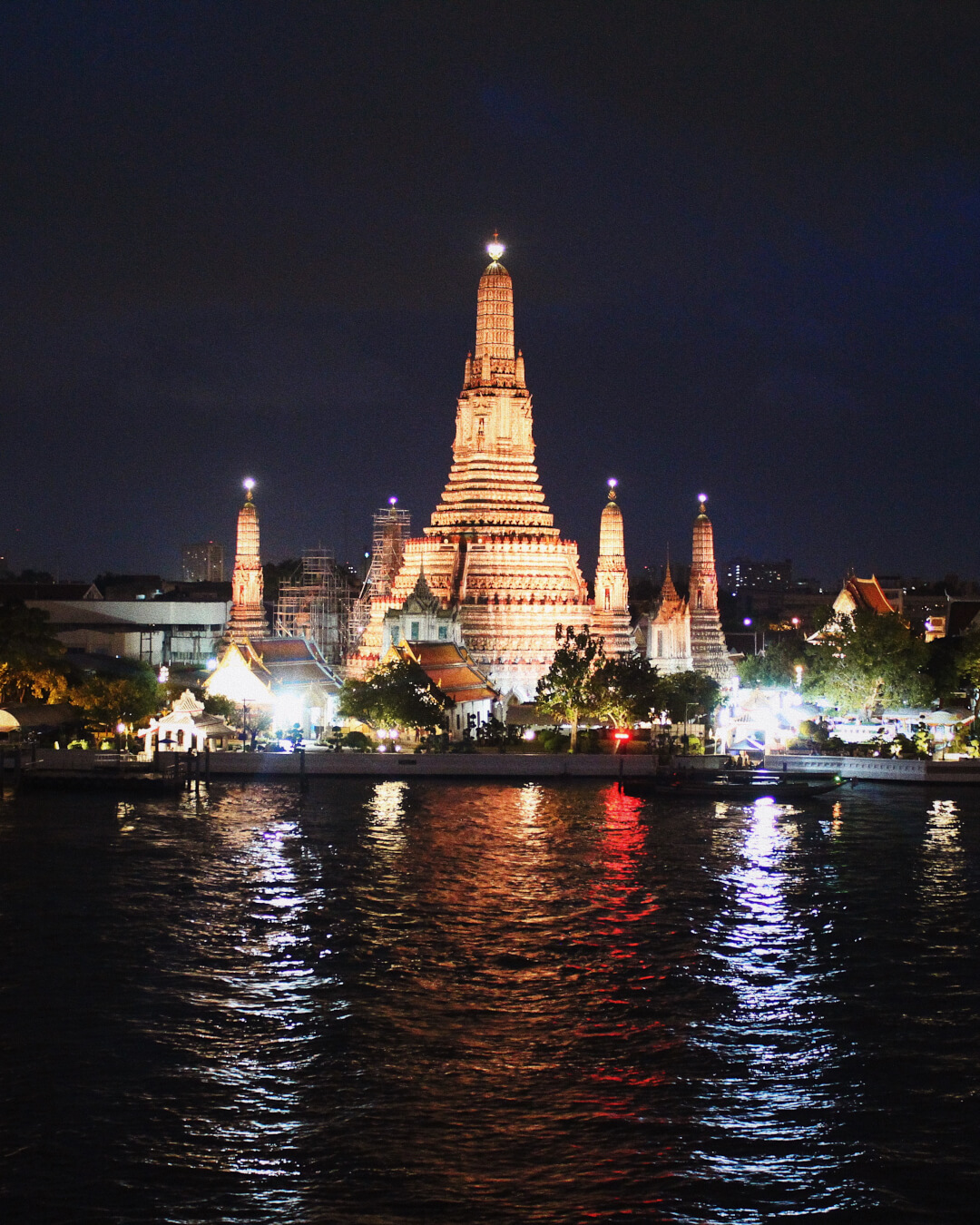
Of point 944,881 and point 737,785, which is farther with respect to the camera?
point 737,785

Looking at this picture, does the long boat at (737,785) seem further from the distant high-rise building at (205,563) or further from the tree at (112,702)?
the distant high-rise building at (205,563)

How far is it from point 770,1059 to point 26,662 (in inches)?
1874

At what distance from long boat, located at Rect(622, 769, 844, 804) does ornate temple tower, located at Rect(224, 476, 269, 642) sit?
31051 millimetres

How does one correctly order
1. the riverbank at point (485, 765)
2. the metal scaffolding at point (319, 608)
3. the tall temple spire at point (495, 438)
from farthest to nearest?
the metal scaffolding at point (319, 608) < the tall temple spire at point (495, 438) < the riverbank at point (485, 765)

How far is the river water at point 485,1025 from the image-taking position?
2514 centimetres

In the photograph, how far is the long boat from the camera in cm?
6331

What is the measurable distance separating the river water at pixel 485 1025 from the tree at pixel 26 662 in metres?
19.2

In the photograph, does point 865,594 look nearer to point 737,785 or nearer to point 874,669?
point 874,669

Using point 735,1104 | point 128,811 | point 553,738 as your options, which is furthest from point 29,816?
point 735,1104

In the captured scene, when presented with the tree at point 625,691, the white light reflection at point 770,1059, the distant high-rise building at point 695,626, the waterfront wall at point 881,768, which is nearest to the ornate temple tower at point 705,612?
the distant high-rise building at point 695,626

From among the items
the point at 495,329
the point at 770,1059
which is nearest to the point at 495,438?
the point at 495,329

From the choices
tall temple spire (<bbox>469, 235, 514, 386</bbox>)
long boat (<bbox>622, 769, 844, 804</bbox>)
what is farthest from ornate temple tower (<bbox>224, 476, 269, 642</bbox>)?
long boat (<bbox>622, 769, 844, 804</bbox>)

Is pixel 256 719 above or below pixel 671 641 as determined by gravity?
below

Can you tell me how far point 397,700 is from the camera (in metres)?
69.5
